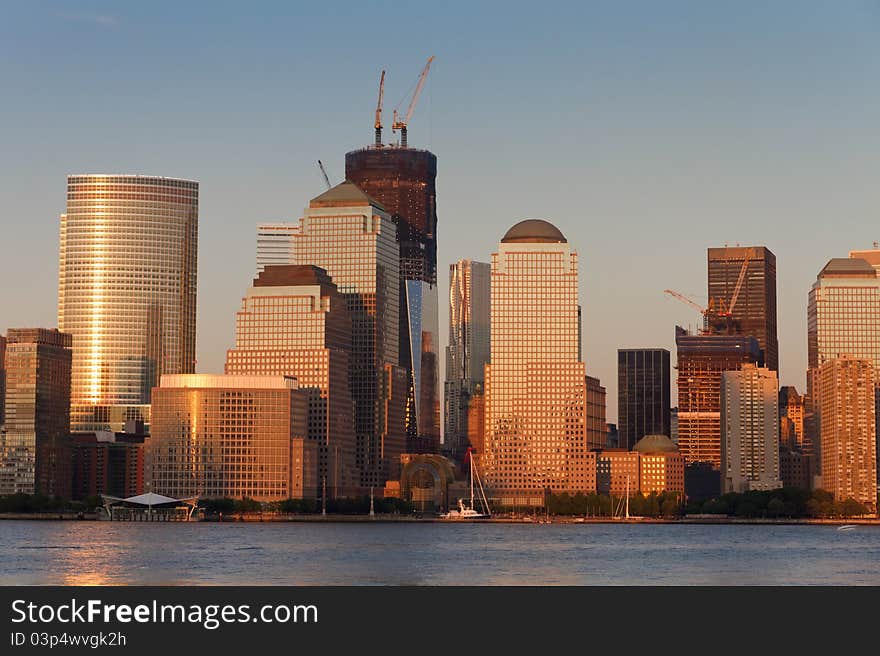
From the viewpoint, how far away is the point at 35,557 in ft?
533

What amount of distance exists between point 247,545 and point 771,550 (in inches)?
2259

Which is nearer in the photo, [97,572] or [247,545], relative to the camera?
[97,572]
